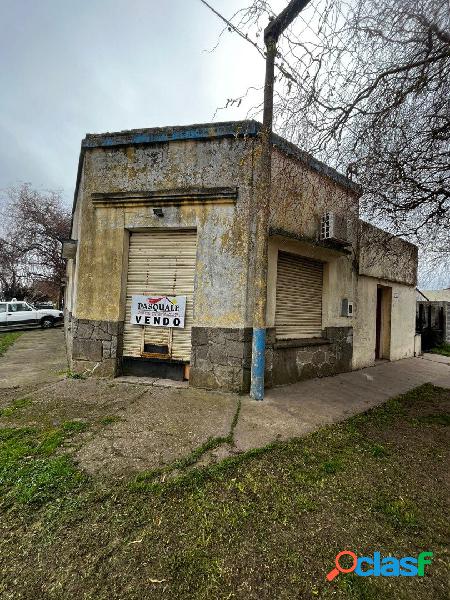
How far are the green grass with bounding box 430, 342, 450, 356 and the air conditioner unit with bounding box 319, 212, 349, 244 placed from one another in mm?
8033

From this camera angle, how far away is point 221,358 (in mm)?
4969

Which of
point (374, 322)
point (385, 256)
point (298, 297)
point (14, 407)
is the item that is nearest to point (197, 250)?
point (298, 297)

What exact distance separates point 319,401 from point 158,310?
3155 millimetres

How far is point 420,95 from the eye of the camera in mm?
4273

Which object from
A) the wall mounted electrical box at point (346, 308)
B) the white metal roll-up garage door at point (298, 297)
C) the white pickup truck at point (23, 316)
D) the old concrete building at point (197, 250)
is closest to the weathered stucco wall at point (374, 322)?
the wall mounted electrical box at point (346, 308)

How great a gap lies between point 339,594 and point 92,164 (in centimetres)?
660

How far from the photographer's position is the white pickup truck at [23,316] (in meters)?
14.7

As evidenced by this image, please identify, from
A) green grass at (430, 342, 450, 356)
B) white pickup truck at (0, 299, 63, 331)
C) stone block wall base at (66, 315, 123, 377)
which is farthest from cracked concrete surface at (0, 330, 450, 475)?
white pickup truck at (0, 299, 63, 331)

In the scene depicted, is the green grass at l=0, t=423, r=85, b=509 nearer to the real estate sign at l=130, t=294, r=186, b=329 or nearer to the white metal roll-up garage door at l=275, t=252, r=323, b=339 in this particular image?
the real estate sign at l=130, t=294, r=186, b=329

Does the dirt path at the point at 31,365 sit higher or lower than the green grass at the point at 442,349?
lower

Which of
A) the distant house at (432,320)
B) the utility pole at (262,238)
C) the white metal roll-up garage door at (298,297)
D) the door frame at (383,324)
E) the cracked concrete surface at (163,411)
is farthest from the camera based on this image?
the distant house at (432,320)

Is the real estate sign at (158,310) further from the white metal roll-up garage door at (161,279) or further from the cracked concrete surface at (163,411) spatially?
the cracked concrete surface at (163,411)

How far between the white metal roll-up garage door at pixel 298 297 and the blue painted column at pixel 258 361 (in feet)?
3.48

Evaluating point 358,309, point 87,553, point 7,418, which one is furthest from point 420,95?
point 7,418
